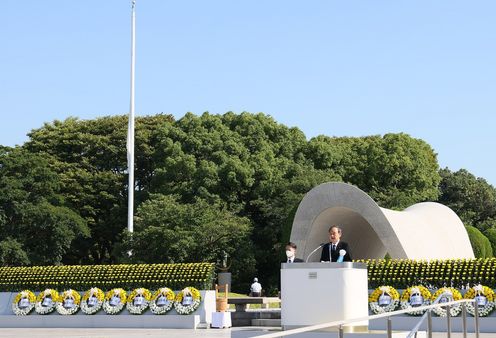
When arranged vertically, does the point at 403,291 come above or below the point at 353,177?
below

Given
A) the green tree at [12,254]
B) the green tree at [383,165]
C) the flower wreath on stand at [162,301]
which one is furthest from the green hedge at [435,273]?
the green tree at [383,165]

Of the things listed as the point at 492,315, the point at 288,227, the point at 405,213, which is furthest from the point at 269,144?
the point at 492,315

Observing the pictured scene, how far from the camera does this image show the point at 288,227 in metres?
39.7

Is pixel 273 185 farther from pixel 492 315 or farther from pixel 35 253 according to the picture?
pixel 492 315

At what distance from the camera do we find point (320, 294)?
14.6 meters

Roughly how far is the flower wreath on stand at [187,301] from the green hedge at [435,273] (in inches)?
183

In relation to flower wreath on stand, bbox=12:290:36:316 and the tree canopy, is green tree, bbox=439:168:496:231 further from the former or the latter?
flower wreath on stand, bbox=12:290:36:316

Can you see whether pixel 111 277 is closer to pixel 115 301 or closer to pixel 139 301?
pixel 115 301

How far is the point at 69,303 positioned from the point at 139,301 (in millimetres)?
2244

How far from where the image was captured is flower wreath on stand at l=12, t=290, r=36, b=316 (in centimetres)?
2641

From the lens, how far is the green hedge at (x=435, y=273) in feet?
71.3

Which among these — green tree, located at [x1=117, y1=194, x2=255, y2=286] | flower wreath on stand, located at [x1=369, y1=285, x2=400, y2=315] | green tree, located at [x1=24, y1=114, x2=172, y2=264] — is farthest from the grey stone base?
green tree, located at [x1=24, y1=114, x2=172, y2=264]

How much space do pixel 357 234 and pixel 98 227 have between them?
18750 millimetres

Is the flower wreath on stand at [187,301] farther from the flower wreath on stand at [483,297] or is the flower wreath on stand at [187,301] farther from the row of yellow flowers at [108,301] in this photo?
the flower wreath on stand at [483,297]
